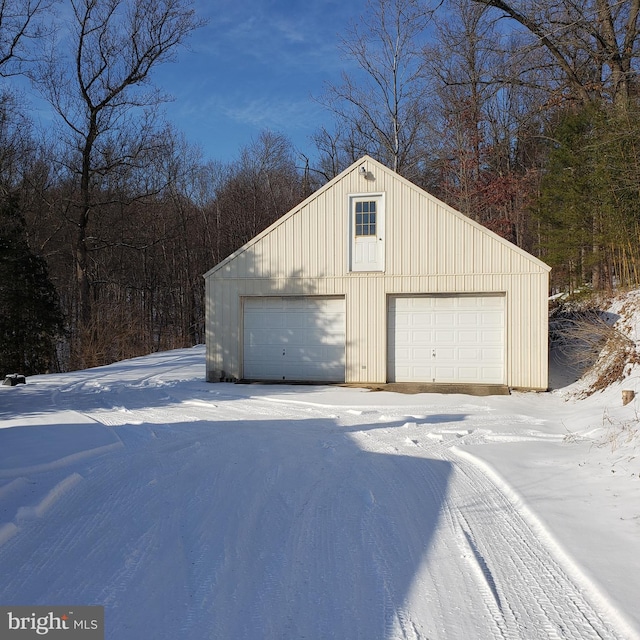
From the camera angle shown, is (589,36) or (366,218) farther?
(589,36)

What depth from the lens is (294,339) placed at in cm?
1354

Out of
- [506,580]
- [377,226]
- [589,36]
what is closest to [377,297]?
[377,226]

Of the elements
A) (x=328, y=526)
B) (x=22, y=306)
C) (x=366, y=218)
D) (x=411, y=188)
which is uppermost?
(x=411, y=188)

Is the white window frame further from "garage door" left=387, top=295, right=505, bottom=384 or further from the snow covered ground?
the snow covered ground

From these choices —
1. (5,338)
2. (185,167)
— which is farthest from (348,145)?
(5,338)

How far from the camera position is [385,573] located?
3309 millimetres

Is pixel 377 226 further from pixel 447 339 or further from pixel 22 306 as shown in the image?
pixel 22 306

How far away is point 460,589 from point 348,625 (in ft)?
2.60

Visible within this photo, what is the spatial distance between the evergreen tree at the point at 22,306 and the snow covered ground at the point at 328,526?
11805 mm

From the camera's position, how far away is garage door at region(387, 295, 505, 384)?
1247cm

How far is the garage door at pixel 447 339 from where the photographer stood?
1247 cm

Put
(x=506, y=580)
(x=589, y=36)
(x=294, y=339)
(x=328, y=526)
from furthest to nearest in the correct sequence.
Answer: (x=589, y=36), (x=294, y=339), (x=328, y=526), (x=506, y=580)

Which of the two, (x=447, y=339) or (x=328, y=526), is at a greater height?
(x=447, y=339)

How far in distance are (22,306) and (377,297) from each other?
12.8 metres
